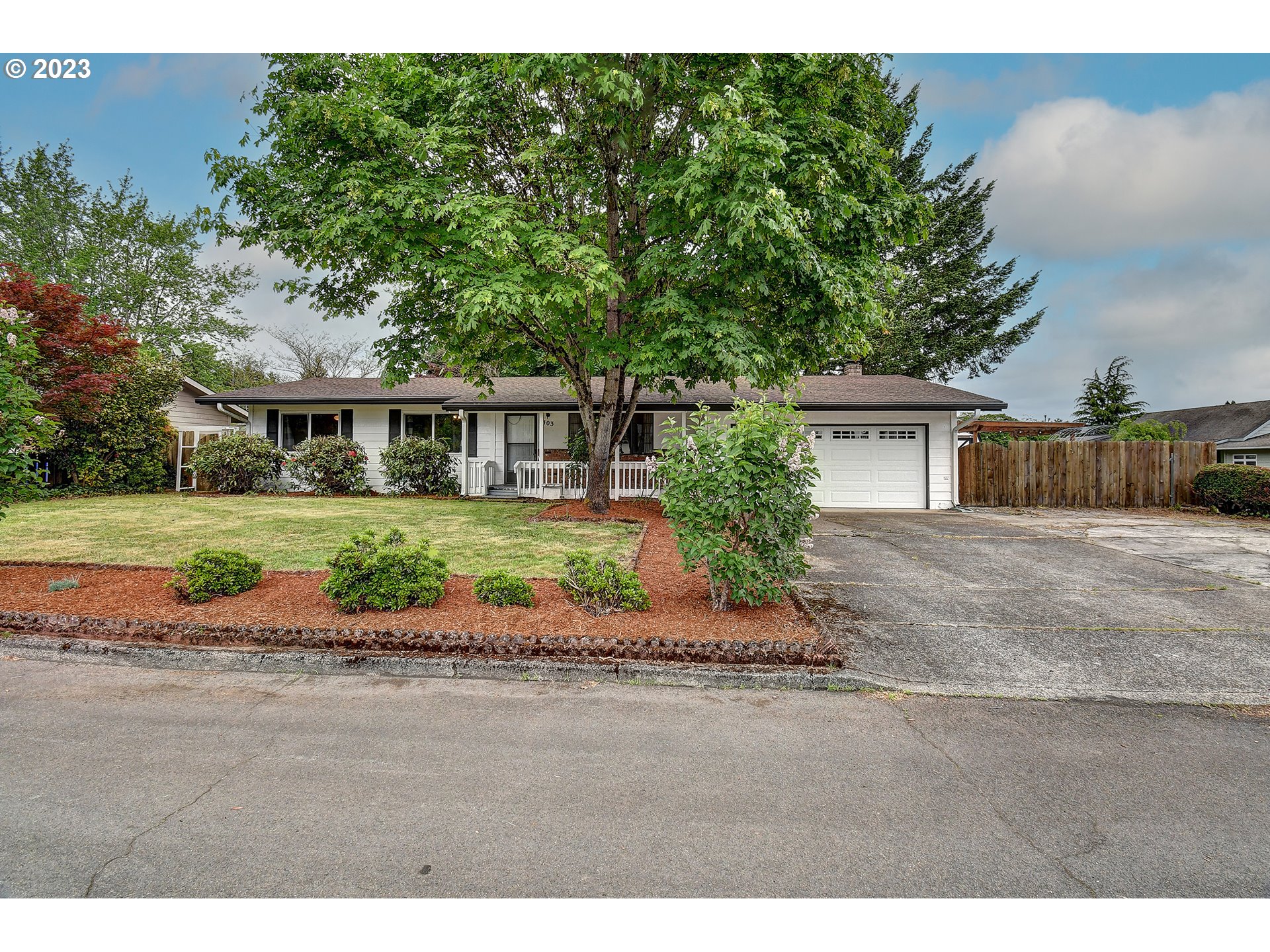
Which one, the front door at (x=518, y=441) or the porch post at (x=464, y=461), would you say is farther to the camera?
the front door at (x=518, y=441)

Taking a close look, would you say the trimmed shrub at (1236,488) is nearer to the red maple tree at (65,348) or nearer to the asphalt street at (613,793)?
the asphalt street at (613,793)

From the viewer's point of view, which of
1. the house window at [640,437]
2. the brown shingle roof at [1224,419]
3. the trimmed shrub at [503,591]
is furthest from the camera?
the brown shingle roof at [1224,419]


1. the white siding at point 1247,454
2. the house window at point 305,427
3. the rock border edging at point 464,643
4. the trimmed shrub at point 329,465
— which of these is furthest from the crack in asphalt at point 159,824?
the white siding at point 1247,454

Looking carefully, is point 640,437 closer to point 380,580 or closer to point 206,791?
point 380,580

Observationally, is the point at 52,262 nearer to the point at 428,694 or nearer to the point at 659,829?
the point at 428,694

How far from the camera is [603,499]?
1163 cm

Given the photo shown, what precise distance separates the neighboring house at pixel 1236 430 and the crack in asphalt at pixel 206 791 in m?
28.1

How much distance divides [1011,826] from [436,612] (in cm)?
423

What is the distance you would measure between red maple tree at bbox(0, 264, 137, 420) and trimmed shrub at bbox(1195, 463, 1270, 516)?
26616mm

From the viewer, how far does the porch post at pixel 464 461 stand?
1550cm

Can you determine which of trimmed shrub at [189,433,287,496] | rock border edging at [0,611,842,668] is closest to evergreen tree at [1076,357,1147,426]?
rock border edging at [0,611,842,668]

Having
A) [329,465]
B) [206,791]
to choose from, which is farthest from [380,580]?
[329,465]

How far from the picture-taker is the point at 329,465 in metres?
15.6

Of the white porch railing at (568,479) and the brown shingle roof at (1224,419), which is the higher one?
the brown shingle roof at (1224,419)
